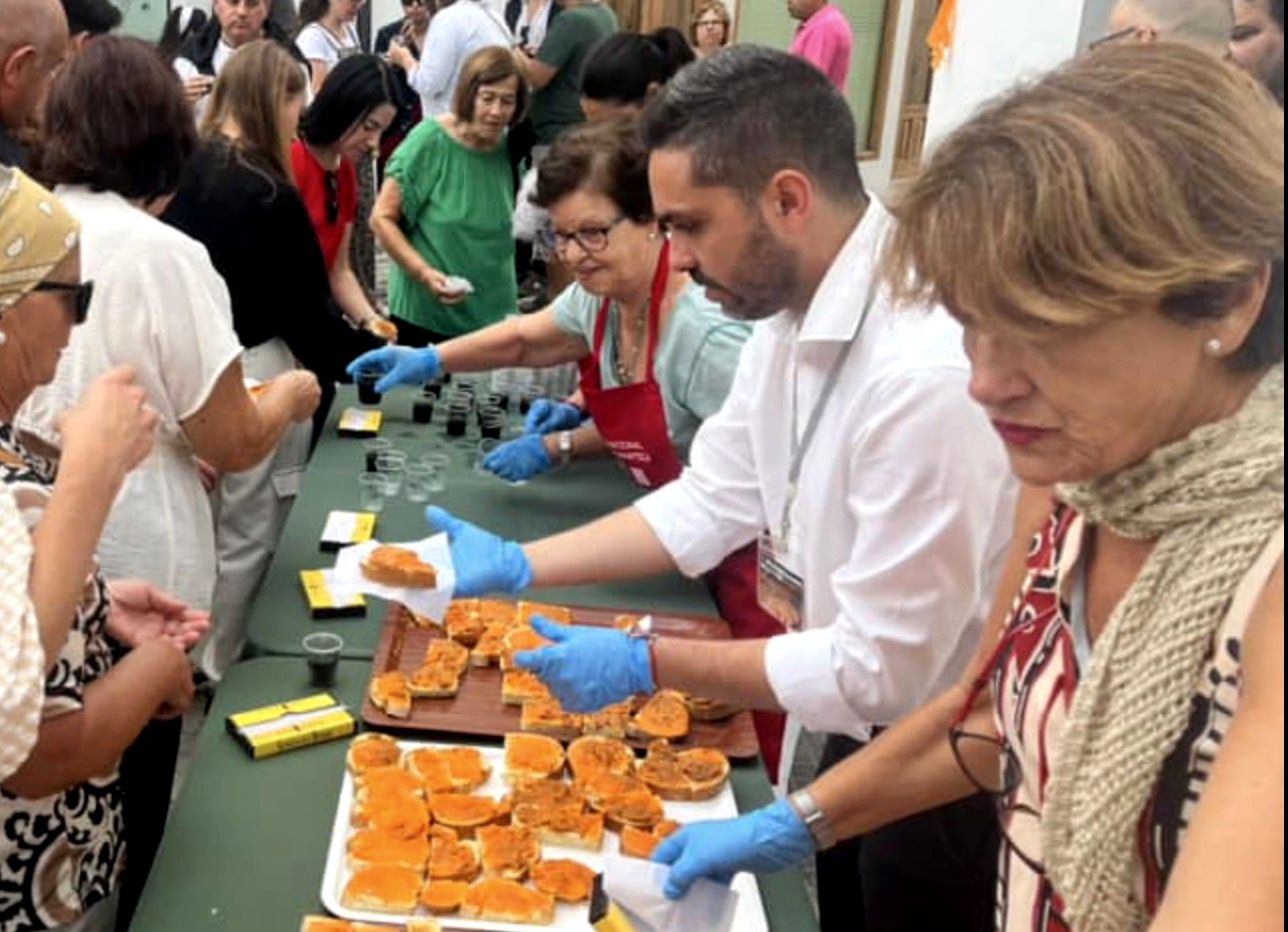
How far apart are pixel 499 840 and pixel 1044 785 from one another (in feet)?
2.48

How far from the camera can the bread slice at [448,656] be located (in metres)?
1.93

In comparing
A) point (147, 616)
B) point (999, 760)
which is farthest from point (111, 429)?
point (999, 760)

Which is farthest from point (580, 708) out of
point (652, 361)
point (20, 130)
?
point (20, 130)

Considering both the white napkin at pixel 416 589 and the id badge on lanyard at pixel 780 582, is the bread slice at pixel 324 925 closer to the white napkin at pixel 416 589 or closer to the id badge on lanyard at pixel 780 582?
the white napkin at pixel 416 589

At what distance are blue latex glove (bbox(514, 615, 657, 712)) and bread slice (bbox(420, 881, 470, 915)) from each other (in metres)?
0.34

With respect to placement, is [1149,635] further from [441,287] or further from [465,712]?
[441,287]

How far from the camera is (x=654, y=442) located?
8.67 feet

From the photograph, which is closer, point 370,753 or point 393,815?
point 393,815

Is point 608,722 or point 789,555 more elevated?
point 789,555

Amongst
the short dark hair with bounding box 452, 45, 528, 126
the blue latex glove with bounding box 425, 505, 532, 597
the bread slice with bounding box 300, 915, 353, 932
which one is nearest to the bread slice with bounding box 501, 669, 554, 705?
the blue latex glove with bounding box 425, 505, 532, 597

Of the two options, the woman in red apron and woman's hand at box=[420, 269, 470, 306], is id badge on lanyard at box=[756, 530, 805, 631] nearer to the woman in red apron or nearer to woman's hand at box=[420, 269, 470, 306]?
the woman in red apron

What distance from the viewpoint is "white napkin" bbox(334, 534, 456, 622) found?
204 cm

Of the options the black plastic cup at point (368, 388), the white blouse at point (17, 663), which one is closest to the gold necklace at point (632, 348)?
the black plastic cup at point (368, 388)

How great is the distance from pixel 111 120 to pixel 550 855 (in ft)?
4.96
